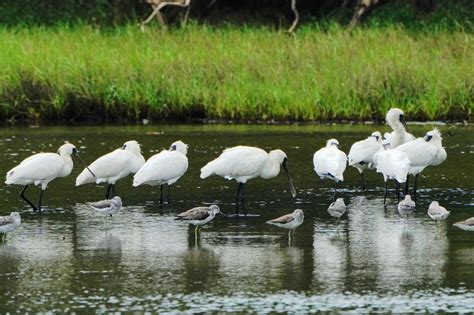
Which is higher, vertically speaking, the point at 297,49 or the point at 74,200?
the point at 297,49

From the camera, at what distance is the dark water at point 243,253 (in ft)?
31.6

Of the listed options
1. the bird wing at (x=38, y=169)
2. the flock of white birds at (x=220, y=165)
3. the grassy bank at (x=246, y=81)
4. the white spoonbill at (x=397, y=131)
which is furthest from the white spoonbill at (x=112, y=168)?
the grassy bank at (x=246, y=81)

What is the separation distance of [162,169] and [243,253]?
2.89 meters

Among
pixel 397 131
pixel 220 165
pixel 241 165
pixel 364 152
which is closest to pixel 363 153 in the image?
pixel 364 152

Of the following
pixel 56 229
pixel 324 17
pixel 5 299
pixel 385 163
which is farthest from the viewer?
pixel 324 17

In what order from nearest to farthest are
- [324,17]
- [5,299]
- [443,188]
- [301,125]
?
[5,299] → [443,188] → [301,125] → [324,17]

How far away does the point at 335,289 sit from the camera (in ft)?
32.5

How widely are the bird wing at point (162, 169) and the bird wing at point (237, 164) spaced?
0.29m

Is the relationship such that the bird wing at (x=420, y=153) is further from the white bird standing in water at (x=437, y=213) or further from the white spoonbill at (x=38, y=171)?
the white spoonbill at (x=38, y=171)

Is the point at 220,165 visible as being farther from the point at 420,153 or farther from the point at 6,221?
the point at 6,221

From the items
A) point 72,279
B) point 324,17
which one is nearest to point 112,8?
point 324,17

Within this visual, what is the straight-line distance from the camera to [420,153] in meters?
14.7

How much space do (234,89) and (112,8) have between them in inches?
441

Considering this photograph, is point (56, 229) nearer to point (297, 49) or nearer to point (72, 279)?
point (72, 279)
